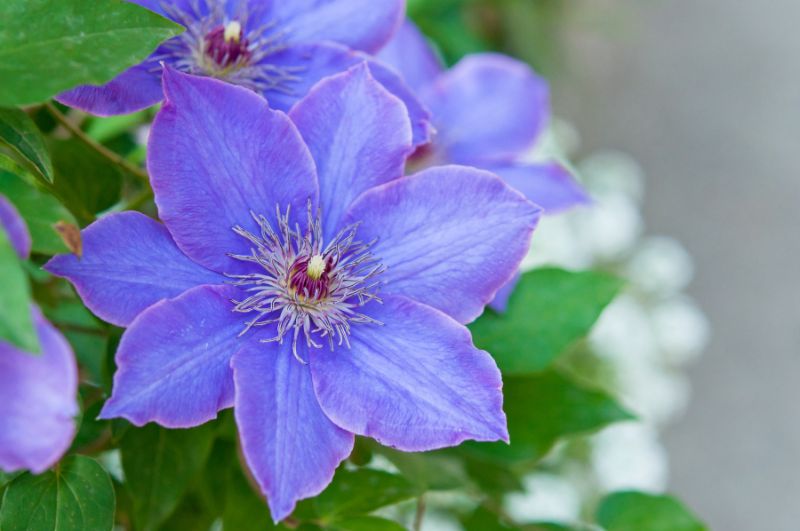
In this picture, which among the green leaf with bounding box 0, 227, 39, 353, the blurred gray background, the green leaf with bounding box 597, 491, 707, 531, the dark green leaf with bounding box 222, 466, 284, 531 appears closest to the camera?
the green leaf with bounding box 0, 227, 39, 353

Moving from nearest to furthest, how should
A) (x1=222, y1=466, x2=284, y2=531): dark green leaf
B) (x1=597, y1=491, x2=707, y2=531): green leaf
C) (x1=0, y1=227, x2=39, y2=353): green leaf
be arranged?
1. (x1=0, y1=227, x2=39, y2=353): green leaf
2. (x1=222, y1=466, x2=284, y2=531): dark green leaf
3. (x1=597, y1=491, x2=707, y2=531): green leaf

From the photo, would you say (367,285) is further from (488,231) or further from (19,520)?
(19,520)

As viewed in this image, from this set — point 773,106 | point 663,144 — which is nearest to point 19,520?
point 663,144

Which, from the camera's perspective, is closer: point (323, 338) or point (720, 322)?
point (323, 338)

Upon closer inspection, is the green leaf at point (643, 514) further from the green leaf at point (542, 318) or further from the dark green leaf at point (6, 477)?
the dark green leaf at point (6, 477)

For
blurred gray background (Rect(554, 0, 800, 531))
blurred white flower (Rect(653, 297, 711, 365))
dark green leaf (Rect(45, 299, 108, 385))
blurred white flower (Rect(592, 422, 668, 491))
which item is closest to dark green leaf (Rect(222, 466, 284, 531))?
dark green leaf (Rect(45, 299, 108, 385))

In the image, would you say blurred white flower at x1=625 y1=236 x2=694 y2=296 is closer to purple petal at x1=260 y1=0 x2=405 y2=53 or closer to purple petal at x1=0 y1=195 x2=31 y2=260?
purple petal at x1=260 y1=0 x2=405 y2=53

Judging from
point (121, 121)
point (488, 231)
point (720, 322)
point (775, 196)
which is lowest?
point (720, 322)

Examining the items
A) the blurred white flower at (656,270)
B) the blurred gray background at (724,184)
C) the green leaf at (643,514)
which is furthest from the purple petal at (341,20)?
the blurred gray background at (724,184)
